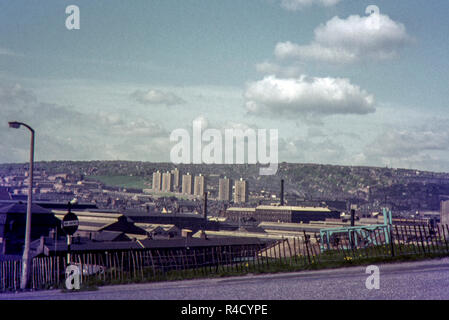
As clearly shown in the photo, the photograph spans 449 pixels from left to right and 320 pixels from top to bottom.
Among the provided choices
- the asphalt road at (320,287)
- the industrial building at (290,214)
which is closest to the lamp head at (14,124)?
the asphalt road at (320,287)

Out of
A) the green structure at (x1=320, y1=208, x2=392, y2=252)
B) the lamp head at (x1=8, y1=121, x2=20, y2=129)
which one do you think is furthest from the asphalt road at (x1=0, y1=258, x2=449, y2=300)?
the lamp head at (x1=8, y1=121, x2=20, y2=129)

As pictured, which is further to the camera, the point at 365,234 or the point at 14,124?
the point at 365,234

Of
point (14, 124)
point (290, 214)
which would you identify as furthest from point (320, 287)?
point (290, 214)

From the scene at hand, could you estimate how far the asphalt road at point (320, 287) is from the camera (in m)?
14.8

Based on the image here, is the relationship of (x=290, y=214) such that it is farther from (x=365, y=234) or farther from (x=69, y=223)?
(x=69, y=223)

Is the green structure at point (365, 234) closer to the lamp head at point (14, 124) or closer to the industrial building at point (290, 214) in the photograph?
the lamp head at point (14, 124)

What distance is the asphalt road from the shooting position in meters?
14.8

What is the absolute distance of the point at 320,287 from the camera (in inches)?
634

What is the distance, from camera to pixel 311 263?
2205cm

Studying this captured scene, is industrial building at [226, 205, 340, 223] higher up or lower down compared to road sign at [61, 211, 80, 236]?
lower down

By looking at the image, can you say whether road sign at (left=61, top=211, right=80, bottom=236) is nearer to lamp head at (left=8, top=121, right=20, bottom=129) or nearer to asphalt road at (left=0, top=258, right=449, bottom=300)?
lamp head at (left=8, top=121, right=20, bottom=129)
